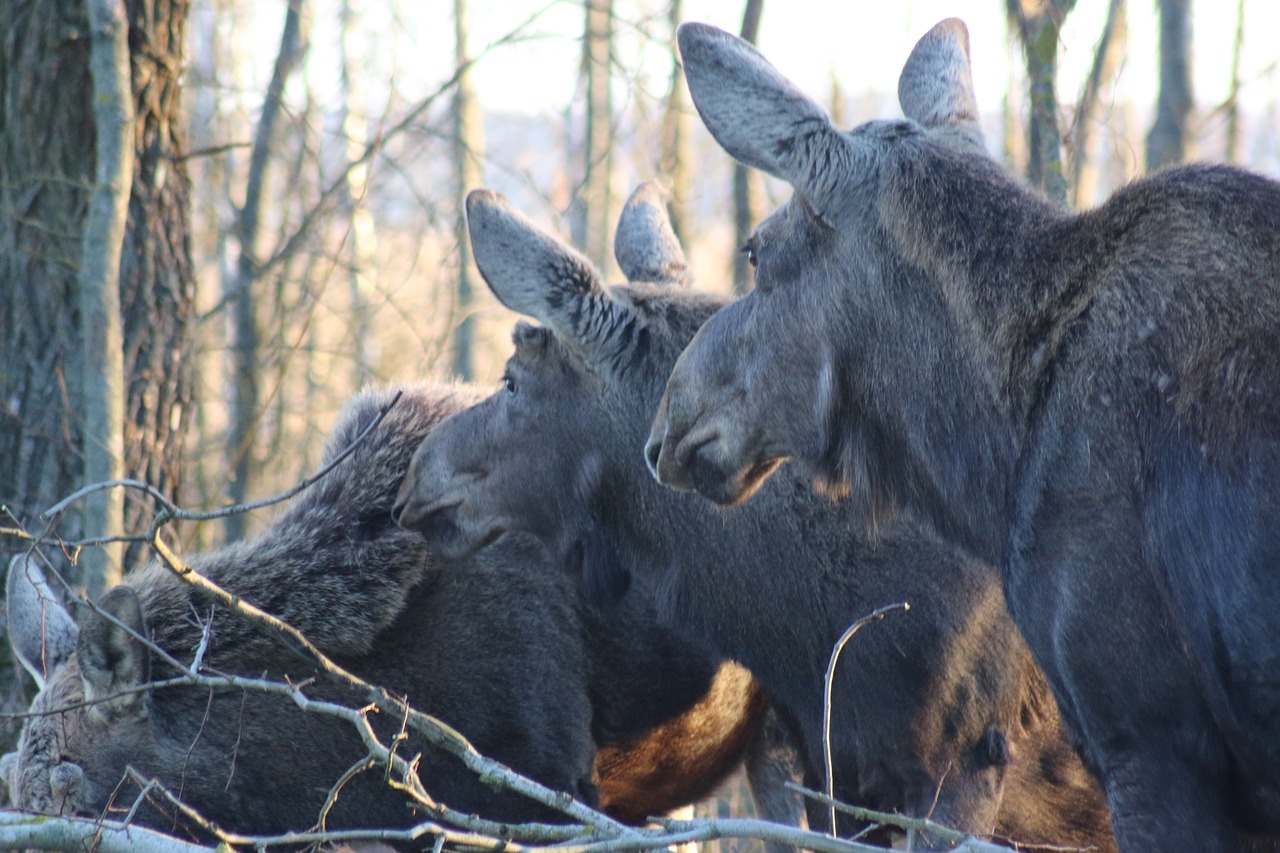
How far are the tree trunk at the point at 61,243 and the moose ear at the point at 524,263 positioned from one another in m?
2.40

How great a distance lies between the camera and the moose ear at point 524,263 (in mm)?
4762

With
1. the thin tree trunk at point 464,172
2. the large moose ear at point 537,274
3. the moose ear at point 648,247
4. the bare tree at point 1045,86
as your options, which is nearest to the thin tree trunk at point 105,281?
the large moose ear at point 537,274

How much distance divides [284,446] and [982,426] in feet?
36.5

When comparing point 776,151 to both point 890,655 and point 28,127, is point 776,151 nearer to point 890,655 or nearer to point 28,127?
point 890,655

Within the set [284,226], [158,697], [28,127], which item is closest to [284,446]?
[284,226]

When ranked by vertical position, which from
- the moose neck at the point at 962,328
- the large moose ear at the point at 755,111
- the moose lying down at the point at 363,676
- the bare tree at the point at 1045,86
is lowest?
the moose lying down at the point at 363,676

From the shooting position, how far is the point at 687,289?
527 cm

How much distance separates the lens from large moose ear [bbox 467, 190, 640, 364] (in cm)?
477

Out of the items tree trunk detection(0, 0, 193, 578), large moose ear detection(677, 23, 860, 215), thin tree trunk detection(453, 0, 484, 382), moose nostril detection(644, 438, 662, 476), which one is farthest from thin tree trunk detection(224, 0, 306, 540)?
large moose ear detection(677, 23, 860, 215)

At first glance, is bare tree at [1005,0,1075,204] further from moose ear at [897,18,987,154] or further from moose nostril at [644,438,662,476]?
moose nostril at [644,438,662,476]

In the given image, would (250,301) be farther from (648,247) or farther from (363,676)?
(363,676)

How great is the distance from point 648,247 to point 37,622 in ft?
9.60

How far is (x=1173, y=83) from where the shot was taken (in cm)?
1074

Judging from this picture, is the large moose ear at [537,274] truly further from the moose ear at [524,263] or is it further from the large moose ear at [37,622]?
the large moose ear at [37,622]
